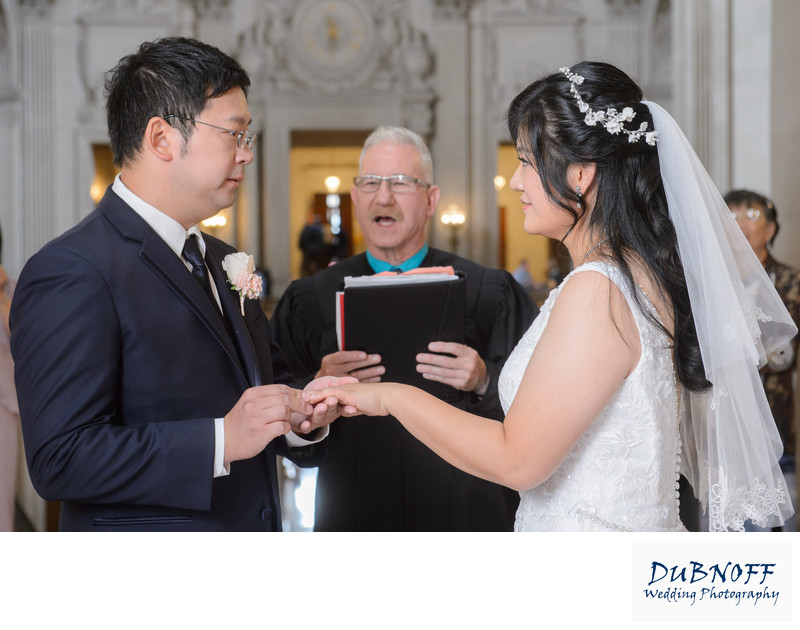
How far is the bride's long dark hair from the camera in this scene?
2193 millimetres

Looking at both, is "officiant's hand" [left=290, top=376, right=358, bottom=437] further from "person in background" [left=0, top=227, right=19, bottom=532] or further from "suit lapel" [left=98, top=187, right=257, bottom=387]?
"person in background" [left=0, top=227, right=19, bottom=532]

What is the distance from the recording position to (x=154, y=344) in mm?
2111

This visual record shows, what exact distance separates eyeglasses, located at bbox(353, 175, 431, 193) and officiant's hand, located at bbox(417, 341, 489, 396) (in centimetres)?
78

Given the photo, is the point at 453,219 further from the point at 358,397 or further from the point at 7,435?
the point at 358,397

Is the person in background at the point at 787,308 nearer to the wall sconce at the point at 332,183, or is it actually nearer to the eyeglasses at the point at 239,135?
the eyeglasses at the point at 239,135

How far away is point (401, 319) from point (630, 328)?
3.50 feet

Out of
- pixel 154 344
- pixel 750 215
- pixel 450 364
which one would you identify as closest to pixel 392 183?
pixel 450 364

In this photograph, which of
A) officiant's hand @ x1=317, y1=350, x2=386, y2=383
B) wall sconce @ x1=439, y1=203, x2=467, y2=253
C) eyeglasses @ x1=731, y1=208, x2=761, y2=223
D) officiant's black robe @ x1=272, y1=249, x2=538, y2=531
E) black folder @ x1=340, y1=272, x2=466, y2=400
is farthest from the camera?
wall sconce @ x1=439, y1=203, x2=467, y2=253

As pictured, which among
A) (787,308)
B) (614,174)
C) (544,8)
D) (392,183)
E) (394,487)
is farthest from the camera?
(544,8)

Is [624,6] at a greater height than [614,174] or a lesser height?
greater

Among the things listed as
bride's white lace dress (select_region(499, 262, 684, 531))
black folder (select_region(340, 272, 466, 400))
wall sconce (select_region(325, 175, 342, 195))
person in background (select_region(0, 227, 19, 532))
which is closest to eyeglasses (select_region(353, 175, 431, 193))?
black folder (select_region(340, 272, 466, 400))

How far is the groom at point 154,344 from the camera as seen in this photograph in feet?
6.47

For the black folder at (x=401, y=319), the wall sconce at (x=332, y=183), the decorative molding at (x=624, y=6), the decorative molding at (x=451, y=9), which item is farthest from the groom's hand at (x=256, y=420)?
the wall sconce at (x=332, y=183)

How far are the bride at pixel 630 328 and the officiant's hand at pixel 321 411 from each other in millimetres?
22
